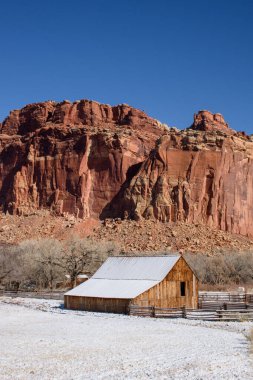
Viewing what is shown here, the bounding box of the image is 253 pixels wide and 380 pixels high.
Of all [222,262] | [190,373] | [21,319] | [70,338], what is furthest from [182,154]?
[190,373]

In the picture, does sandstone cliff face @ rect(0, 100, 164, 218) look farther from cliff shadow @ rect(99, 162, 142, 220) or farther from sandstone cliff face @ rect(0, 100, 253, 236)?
cliff shadow @ rect(99, 162, 142, 220)

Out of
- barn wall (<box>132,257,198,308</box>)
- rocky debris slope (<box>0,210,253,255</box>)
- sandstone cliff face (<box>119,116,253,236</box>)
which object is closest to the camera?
barn wall (<box>132,257,198,308</box>)

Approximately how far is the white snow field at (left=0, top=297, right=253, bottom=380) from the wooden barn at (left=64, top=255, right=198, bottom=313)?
2.51 m

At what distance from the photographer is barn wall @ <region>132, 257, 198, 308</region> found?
3672 cm

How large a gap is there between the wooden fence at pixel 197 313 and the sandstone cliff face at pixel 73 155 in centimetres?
6227

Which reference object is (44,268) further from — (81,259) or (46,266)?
(81,259)

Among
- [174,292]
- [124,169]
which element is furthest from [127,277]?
[124,169]

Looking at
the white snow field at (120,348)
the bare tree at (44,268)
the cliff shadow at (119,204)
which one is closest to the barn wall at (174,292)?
the white snow field at (120,348)

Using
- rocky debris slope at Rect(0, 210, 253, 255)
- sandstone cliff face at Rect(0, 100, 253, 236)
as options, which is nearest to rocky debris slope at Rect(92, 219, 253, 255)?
rocky debris slope at Rect(0, 210, 253, 255)

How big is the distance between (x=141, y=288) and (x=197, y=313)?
3.84 m

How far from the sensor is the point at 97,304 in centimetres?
3847

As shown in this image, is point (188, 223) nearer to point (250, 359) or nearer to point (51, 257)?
point (51, 257)

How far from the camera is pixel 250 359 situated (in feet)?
63.1

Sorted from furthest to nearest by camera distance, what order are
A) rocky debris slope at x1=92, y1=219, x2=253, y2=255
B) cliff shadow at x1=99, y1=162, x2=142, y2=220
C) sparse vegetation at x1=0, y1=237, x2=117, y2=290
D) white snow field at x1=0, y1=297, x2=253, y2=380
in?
cliff shadow at x1=99, y1=162, x2=142, y2=220
rocky debris slope at x1=92, y1=219, x2=253, y2=255
sparse vegetation at x1=0, y1=237, x2=117, y2=290
white snow field at x1=0, y1=297, x2=253, y2=380
